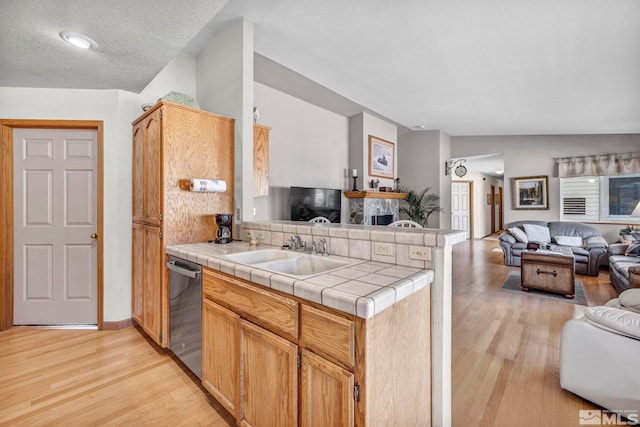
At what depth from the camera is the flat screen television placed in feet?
14.9

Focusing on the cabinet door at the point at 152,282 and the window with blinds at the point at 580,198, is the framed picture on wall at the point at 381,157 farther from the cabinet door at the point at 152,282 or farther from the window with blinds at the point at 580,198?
the cabinet door at the point at 152,282

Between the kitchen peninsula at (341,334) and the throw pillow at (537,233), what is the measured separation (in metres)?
5.55

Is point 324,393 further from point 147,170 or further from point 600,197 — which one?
point 600,197

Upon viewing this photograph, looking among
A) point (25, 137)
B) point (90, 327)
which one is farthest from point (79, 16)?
point (90, 327)

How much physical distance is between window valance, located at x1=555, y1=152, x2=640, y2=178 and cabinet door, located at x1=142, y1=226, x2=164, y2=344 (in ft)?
25.3

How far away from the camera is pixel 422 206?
685 cm

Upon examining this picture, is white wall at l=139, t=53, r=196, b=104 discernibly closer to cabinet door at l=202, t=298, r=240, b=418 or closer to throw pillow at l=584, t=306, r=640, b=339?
cabinet door at l=202, t=298, r=240, b=418

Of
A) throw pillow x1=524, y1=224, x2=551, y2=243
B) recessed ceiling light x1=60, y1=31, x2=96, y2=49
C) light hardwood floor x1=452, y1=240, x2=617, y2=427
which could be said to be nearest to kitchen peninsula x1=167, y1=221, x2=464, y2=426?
light hardwood floor x1=452, y1=240, x2=617, y2=427

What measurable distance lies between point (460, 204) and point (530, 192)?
11.5ft

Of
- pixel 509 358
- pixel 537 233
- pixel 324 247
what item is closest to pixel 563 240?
pixel 537 233

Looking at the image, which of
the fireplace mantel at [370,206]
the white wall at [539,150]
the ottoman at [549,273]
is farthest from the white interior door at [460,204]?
the ottoman at [549,273]

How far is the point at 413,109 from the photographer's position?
515 centimetres

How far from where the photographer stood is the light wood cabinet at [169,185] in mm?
2254

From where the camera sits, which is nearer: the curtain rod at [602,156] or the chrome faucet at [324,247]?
the chrome faucet at [324,247]
